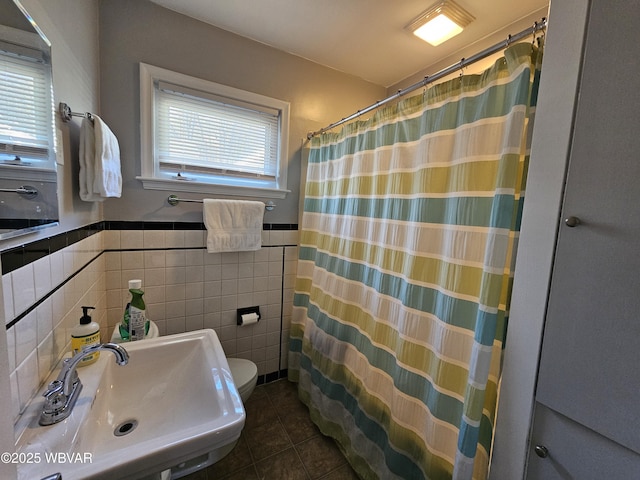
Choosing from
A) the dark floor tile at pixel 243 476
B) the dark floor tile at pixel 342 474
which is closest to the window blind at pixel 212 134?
the dark floor tile at pixel 243 476

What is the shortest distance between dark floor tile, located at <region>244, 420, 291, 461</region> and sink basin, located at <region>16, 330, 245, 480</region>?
1.20 feet

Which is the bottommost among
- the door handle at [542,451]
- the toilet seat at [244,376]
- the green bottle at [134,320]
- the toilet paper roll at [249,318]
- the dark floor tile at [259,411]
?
the dark floor tile at [259,411]

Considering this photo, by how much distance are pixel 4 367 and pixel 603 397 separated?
1172 mm

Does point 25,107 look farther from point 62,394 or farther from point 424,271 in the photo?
point 424,271

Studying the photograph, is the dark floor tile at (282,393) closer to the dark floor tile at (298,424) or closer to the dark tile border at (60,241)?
the dark floor tile at (298,424)

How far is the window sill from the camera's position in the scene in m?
1.51

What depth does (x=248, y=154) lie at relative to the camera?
1.80 metres

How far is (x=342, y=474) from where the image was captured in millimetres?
1398

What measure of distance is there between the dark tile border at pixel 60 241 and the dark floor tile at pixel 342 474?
1571 mm

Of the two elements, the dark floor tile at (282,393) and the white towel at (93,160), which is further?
the dark floor tile at (282,393)

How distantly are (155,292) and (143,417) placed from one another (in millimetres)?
821

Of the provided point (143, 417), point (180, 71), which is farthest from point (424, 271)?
point (180, 71)

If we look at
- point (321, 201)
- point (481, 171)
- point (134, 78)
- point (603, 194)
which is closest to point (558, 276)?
point (603, 194)

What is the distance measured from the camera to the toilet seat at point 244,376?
1.46 m
